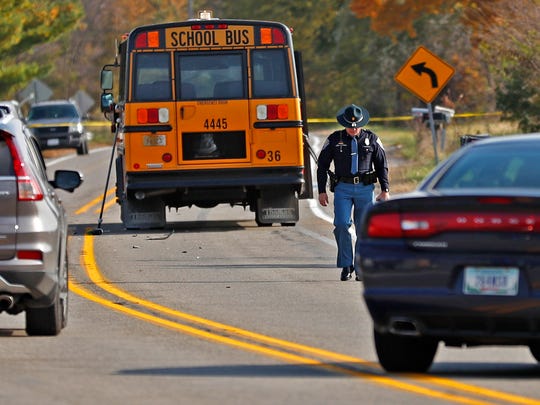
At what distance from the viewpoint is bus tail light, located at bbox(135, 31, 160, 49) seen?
2242 centimetres

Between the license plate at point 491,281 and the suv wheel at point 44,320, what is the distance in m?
3.73

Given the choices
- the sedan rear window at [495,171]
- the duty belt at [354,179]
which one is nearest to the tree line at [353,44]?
the duty belt at [354,179]

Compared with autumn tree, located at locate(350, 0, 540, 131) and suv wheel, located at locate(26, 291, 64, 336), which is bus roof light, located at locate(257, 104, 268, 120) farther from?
autumn tree, located at locate(350, 0, 540, 131)

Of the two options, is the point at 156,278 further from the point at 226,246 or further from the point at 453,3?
the point at 453,3

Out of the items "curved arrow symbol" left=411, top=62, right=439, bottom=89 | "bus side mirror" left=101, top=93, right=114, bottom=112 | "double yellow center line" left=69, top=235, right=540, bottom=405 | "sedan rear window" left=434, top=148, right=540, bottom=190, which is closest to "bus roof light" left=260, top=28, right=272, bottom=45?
"bus side mirror" left=101, top=93, right=114, bottom=112

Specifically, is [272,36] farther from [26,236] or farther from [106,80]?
[26,236]

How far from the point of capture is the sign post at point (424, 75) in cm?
2823

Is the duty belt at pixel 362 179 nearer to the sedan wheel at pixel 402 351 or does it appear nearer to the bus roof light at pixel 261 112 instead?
the sedan wheel at pixel 402 351

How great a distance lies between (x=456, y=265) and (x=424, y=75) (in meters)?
19.7

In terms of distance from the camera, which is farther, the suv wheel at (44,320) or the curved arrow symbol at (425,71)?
the curved arrow symbol at (425,71)

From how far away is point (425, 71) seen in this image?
28453mm

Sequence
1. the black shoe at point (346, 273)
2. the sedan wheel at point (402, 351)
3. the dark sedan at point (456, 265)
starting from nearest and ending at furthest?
the dark sedan at point (456, 265)
the sedan wheel at point (402, 351)
the black shoe at point (346, 273)

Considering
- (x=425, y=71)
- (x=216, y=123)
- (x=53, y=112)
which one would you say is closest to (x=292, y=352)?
(x=216, y=123)

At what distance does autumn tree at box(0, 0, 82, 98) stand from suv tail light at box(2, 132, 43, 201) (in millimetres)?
48726
